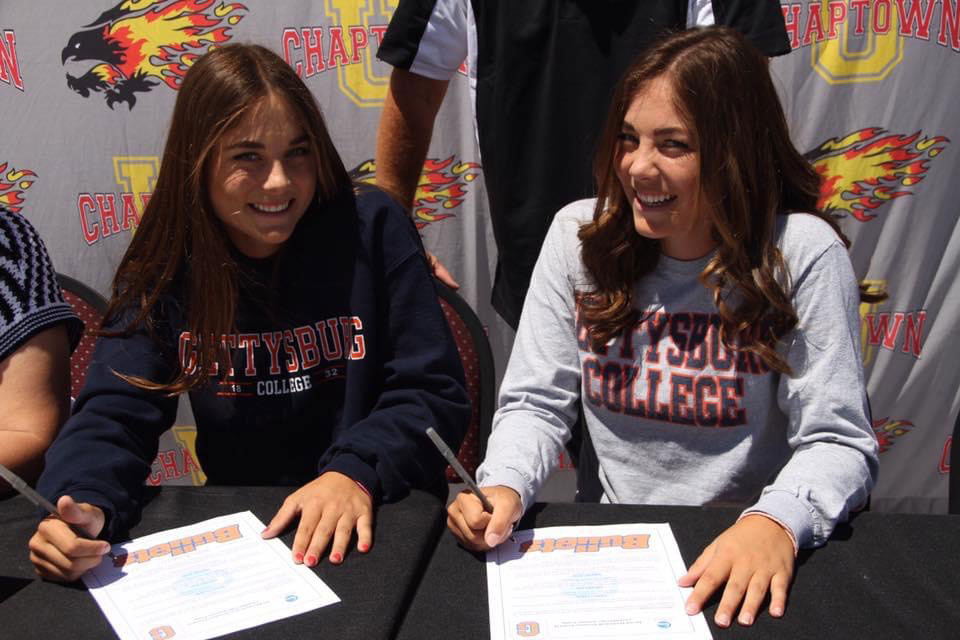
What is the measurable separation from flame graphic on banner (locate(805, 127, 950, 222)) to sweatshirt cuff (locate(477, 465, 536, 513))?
5.15 ft

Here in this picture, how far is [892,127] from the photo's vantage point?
2.42m

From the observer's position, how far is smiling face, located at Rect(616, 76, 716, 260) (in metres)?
1.37

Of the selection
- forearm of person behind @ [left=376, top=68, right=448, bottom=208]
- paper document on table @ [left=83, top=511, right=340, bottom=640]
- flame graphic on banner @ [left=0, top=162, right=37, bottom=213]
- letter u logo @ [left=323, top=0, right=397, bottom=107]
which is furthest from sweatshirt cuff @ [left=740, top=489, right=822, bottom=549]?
flame graphic on banner @ [left=0, top=162, right=37, bottom=213]

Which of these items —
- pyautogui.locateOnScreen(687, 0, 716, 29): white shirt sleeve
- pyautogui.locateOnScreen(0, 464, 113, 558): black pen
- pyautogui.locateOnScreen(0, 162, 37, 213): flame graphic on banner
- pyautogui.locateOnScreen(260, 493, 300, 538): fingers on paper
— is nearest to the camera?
pyautogui.locateOnScreen(0, 464, 113, 558): black pen

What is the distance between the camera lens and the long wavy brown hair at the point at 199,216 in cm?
147

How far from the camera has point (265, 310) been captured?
1.52m

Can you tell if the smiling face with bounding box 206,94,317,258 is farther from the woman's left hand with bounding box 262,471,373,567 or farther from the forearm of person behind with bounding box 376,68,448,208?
A: the forearm of person behind with bounding box 376,68,448,208

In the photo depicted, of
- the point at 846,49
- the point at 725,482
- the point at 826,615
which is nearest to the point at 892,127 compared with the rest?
the point at 846,49

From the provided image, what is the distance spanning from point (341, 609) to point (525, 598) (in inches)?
8.5

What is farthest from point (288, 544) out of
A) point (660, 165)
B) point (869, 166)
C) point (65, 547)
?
point (869, 166)

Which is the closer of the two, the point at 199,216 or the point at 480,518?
the point at 480,518

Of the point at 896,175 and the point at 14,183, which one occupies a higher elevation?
the point at 896,175

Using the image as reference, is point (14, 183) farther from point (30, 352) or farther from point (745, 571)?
point (745, 571)

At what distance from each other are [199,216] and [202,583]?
2.25 feet
